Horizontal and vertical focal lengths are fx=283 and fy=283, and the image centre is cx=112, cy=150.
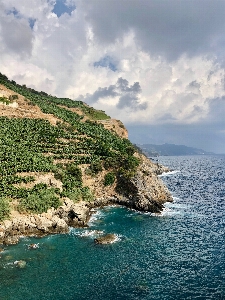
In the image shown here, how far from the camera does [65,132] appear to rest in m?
97.5

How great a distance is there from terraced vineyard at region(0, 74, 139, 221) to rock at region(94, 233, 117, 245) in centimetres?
1523

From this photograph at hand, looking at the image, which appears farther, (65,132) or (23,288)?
(65,132)

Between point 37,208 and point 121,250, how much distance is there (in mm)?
21675

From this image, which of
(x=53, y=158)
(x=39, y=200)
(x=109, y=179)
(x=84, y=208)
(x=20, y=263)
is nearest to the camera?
(x=20, y=263)

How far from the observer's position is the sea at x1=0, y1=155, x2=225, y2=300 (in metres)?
36.5

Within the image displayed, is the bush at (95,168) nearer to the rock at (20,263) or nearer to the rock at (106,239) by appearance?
Result: the rock at (106,239)

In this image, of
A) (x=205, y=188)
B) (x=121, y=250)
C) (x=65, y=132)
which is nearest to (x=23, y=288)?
(x=121, y=250)

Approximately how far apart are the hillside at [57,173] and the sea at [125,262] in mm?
5626

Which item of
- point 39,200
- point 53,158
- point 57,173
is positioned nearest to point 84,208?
point 39,200

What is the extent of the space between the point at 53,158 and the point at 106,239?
36.1 meters

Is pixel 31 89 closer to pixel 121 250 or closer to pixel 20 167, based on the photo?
pixel 20 167

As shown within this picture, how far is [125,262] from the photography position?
4416 cm

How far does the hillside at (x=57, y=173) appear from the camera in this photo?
195 ft

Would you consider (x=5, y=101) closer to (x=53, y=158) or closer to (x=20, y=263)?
(x=53, y=158)
